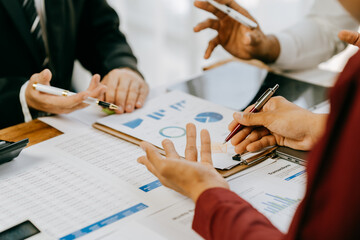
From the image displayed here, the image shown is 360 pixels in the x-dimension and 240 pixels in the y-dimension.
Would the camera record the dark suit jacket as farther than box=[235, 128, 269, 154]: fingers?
Yes

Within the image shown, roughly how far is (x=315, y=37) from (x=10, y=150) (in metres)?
1.10

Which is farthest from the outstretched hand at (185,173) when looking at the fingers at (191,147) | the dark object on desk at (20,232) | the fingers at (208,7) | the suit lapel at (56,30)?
the suit lapel at (56,30)

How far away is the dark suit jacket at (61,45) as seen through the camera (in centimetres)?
126

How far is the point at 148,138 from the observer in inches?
38.0

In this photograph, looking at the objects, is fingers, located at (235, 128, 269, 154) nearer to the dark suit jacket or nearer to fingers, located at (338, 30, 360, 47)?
fingers, located at (338, 30, 360, 47)

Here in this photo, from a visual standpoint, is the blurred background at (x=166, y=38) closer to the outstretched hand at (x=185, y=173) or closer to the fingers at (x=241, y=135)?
the fingers at (x=241, y=135)

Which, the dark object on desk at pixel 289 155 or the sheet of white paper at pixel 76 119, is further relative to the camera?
the sheet of white paper at pixel 76 119

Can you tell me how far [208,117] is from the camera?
1065 mm

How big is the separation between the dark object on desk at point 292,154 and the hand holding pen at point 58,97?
496 mm

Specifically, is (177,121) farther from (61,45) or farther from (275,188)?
(61,45)

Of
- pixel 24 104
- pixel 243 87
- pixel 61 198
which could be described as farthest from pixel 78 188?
pixel 243 87

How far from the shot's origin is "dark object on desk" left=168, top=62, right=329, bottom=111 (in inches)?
45.9

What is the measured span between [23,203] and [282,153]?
0.54m

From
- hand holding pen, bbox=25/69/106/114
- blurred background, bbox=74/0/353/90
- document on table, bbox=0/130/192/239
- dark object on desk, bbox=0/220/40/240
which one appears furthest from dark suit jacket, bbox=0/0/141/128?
blurred background, bbox=74/0/353/90
